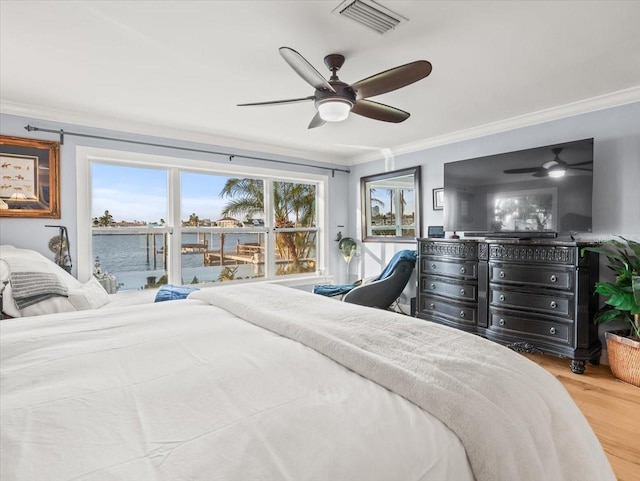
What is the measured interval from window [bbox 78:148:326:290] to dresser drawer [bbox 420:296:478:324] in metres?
2.02

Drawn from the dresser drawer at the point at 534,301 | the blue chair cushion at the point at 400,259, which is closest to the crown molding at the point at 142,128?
the blue chair cushion at the point at 400,259

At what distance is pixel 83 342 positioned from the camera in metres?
1.36

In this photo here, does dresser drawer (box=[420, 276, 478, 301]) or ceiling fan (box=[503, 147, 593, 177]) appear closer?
ceiling fan (box=[503, 147, 593, 177])

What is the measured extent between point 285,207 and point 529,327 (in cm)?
349

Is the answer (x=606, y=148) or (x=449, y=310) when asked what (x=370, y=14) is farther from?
(x=449, y=310)

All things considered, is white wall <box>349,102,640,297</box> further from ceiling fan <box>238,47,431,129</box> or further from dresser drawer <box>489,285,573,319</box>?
ceiling fan <box>238,47,431,129</box>

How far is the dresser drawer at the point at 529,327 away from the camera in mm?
3010

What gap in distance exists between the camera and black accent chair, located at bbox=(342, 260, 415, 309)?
4.05 meters

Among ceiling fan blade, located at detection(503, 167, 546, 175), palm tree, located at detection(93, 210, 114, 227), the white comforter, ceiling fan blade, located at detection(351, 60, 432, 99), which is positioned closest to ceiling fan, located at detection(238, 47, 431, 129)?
ceiling fan blade, located at detection(351, 60, 432, 99)

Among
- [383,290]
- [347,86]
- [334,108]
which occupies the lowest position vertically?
[383,290]

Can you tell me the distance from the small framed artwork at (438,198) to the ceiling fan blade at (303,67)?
2.75 metres

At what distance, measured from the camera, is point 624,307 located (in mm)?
2705

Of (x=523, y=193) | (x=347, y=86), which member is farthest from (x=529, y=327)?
(x=347, y=86)

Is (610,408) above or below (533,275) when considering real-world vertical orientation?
below
